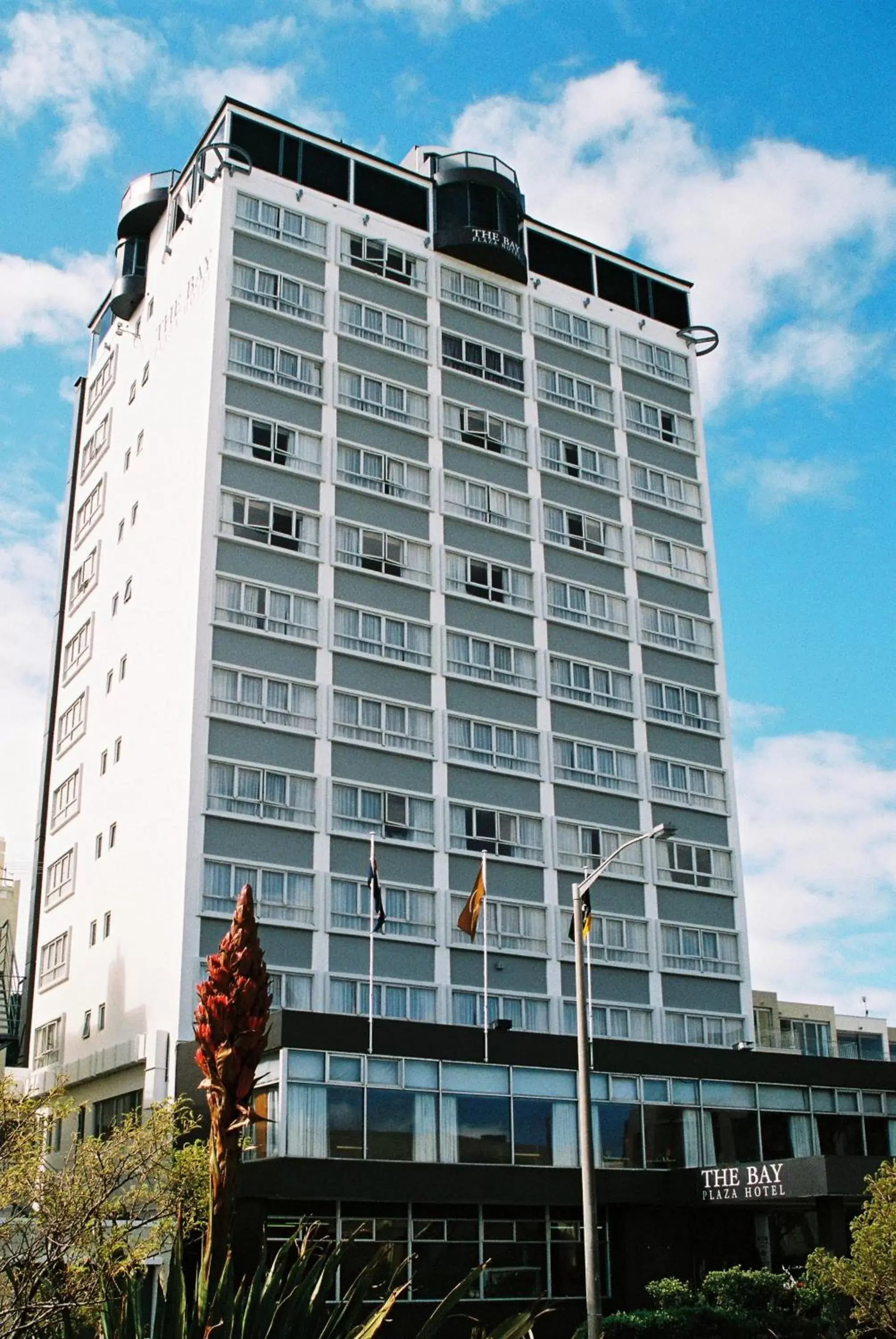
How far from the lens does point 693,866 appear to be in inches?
2436

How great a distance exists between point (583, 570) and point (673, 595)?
525 centimetres

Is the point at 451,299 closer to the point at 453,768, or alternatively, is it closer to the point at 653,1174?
the point at 453,768

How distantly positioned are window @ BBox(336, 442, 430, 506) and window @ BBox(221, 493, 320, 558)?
291 cm

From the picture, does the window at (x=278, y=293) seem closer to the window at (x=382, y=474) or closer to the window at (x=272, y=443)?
the window at (x=272, y=443)

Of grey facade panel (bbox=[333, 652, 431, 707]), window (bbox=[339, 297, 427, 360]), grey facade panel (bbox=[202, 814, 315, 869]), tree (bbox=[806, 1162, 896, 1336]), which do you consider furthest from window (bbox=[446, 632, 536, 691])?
tree (bbox=[806, 1162, 896, 1336])

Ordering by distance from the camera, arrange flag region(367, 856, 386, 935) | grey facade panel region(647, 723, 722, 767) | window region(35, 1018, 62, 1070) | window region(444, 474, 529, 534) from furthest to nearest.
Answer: grey facade panel region(647, 723, 722, 767) < window region(444, 474, 529, 534) < window region(35, 1018, 62, 1070) < flag region(367, 856, 386, 935)

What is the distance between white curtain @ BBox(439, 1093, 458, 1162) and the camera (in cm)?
4362

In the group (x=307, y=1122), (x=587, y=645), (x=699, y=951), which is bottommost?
(x=307, y=1122)

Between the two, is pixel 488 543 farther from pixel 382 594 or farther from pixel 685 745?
pixel 685 745

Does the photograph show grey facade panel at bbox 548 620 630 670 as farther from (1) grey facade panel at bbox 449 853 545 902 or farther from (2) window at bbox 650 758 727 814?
(1) grey facade panel at bbox 449 853 545 902

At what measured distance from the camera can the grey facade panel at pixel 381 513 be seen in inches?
2304

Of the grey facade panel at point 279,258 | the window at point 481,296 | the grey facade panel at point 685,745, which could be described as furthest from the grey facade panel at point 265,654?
the window at point 481,296

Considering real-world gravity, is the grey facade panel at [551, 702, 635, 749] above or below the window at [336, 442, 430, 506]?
below

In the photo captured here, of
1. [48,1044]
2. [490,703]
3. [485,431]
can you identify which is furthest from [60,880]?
[485,431]
